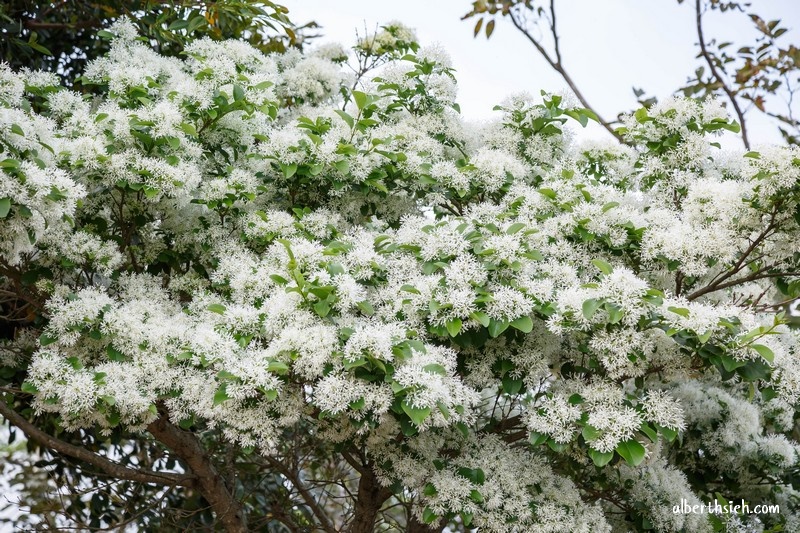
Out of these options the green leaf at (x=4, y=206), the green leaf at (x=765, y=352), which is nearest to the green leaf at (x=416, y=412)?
the green leaf at (x=765, y=352)

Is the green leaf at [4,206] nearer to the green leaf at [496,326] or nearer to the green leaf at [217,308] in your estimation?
the green leaf at [217,308]

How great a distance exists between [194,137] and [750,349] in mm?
2983

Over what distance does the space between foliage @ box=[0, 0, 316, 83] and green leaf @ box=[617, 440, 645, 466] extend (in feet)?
11.4

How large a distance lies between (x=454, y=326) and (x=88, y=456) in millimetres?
2275

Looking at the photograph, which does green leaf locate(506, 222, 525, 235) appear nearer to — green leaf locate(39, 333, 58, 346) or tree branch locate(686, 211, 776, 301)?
tree branch locate(686, 211, 776, 301)

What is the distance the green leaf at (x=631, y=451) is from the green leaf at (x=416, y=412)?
2.74 feet

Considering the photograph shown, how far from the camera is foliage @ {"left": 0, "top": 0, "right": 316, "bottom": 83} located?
5285mm

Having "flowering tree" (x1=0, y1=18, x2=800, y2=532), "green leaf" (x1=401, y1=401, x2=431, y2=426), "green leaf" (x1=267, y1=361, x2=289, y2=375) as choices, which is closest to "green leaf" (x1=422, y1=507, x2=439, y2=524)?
"flowering tree" (x1=0, y1=18, x2=800, y2=532)

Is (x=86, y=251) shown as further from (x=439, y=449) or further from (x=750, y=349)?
(x=750, y=349)

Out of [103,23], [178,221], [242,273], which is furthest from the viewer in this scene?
[103,23]

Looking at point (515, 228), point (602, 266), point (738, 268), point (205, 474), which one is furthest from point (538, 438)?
point (205, 474)

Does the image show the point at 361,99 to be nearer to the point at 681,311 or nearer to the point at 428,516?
the point at 681,311

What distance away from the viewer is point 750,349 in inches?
132

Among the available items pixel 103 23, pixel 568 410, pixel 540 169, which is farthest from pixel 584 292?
pixel 103 23
